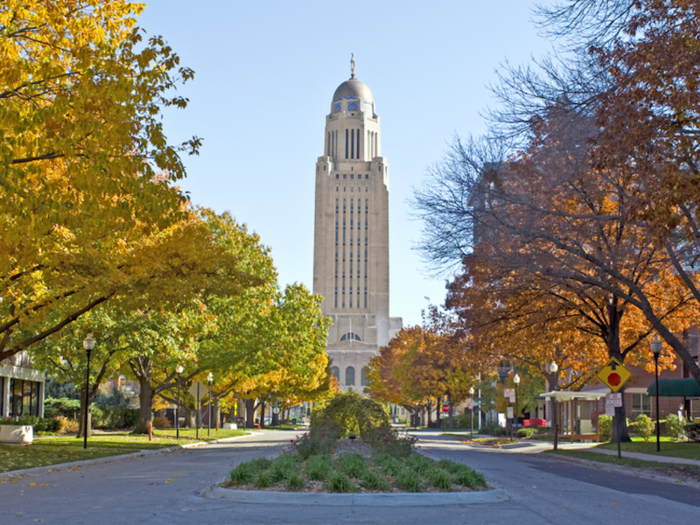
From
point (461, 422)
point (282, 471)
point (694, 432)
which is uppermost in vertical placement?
point (282, 471)

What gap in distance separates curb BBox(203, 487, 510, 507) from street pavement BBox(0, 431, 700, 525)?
0.83ft

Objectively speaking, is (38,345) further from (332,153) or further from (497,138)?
(332,153)

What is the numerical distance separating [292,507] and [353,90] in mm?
164542

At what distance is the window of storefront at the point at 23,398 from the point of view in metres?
44.8

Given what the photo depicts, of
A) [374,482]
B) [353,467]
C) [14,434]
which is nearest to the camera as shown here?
[374,482]

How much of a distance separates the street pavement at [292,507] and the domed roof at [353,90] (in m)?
158

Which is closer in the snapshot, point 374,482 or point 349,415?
point 374,482

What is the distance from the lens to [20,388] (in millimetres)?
45719

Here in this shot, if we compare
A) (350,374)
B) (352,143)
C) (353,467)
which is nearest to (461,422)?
(353,467)

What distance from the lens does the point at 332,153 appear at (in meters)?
166

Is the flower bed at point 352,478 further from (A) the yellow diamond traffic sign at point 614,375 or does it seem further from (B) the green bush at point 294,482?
(A) the yellow diamond traffic sign at point 614,375

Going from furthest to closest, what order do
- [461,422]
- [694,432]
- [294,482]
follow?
[461,422]
[694,432]
[294,482]

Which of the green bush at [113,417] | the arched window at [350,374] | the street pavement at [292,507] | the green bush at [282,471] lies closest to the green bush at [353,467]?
the green bush at [282,471]

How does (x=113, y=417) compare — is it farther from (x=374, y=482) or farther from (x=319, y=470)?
(x=374, y=482)
